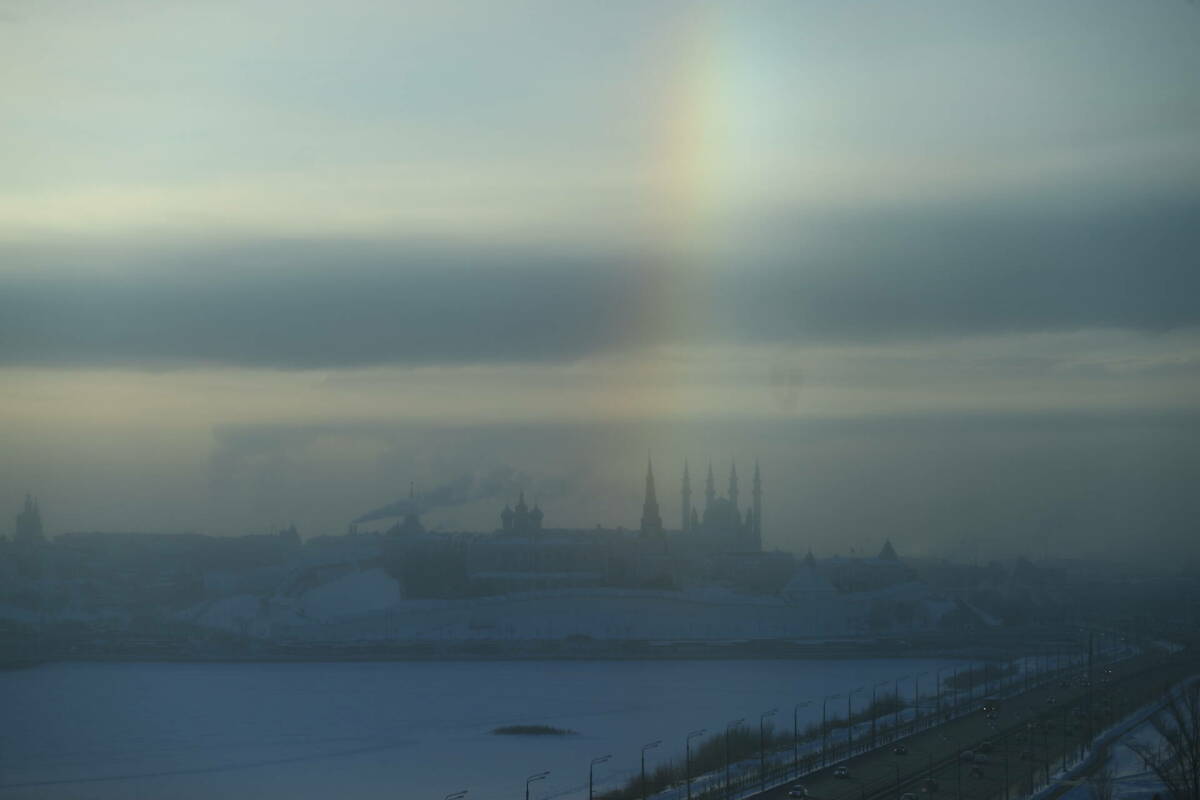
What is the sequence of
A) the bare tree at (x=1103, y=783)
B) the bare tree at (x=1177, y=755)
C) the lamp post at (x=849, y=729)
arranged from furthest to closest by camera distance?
the lamp post at (x=849, y=729) < the bare tree at (x=1177, y=755) < the bare tree at (x=1103, y=783)

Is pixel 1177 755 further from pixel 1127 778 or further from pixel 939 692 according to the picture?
pixel 939 692

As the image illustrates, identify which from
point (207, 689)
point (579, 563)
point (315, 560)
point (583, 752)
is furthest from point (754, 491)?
point (583, 752)

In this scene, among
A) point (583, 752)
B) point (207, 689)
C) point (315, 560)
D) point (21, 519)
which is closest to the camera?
point (583, 752)

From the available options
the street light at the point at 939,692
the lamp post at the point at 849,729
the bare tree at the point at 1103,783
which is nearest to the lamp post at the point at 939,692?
the street light at the point at 939,692

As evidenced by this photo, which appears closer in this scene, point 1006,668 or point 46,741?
point 46,741

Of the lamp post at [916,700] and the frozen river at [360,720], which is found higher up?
the lamp post at [916,700]

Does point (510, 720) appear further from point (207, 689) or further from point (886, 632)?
point (886, 632)

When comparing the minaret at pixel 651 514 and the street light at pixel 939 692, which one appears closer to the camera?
→ the street light at pixel 939 692

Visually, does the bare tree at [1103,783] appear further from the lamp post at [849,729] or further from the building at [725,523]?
the building at [725,523]
